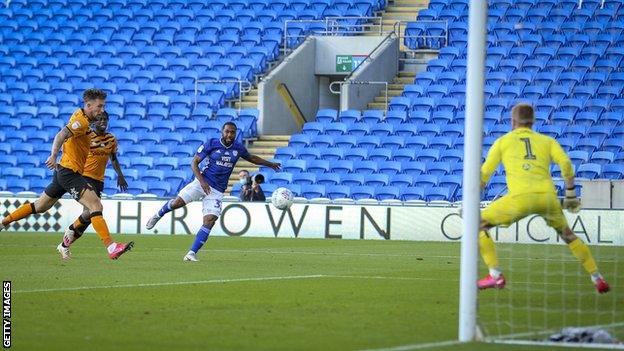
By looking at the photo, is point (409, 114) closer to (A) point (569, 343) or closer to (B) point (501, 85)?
(B) point (501, 85)

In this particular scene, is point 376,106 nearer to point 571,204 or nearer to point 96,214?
point 96,214

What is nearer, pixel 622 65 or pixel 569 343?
pixel 569 343

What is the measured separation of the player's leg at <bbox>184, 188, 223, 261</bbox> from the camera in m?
18.1

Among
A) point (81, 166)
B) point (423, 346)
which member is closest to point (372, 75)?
point (81, 166)

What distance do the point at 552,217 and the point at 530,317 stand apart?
190 centimetres

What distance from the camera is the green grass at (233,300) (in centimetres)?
897

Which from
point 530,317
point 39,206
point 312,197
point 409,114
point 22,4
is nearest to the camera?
point 530,317

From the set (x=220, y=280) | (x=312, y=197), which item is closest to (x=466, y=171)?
(x=220, y=280)

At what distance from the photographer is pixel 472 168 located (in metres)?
9.07

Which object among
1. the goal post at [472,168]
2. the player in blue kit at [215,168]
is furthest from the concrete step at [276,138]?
the goal post at [472,168]

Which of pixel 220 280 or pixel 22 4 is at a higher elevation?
pixel 22 4

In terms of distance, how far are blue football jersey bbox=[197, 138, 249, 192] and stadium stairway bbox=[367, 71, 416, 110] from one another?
53.1ft

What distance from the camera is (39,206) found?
58.0ft

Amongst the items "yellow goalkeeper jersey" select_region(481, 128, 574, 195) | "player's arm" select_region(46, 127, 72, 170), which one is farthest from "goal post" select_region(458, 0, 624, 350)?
"player's arm" select_region(46, 127, 72, 170)
